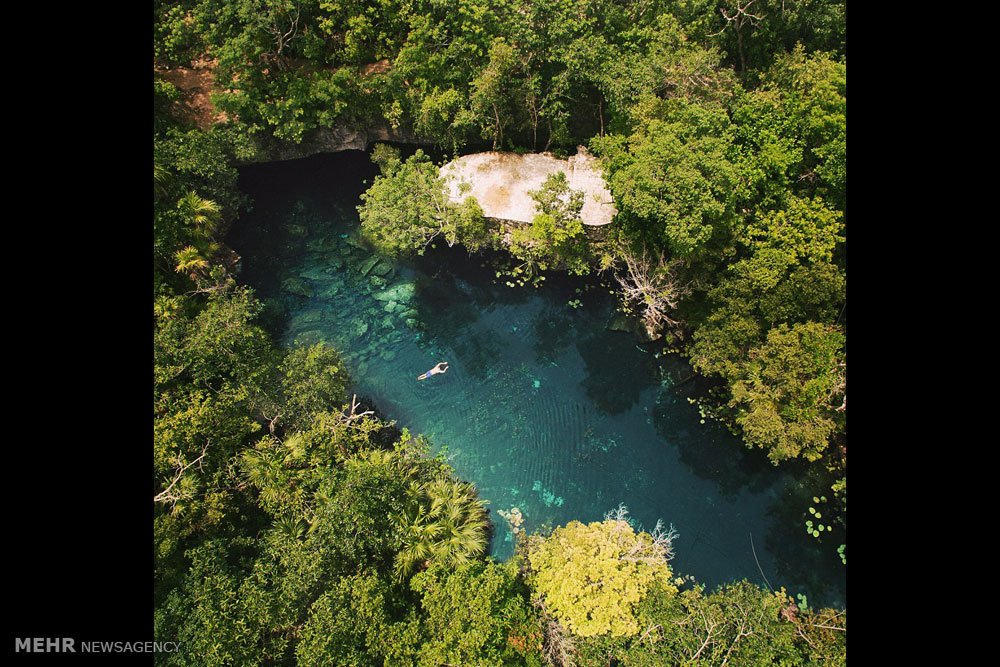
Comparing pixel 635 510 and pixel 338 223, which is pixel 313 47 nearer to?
pixel 338 223

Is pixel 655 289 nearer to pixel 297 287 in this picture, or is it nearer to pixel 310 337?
pixel 310 337

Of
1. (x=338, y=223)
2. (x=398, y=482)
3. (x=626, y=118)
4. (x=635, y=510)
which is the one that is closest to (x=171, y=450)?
(x=398, y=482)

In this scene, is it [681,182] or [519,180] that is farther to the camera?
[519,180]

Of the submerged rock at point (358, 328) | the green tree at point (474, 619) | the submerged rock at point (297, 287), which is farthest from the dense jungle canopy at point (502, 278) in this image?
the submerged rock at point (358, 328)

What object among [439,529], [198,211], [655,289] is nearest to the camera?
[439,529]
